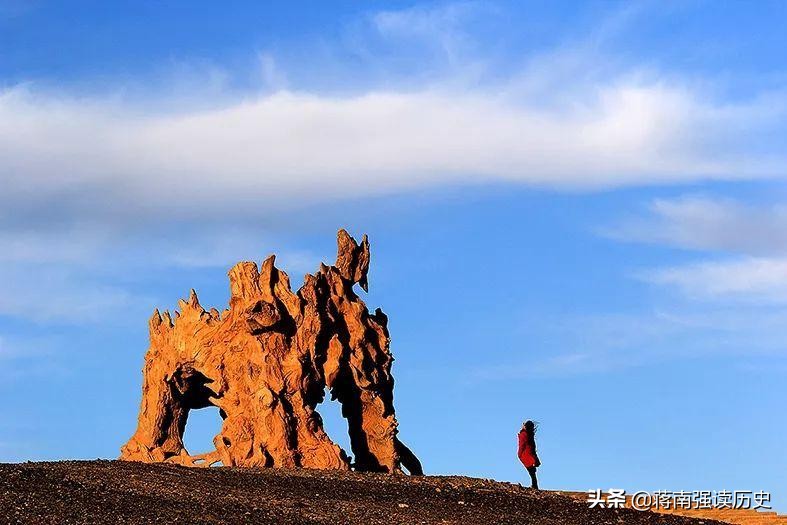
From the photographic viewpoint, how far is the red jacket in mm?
27172

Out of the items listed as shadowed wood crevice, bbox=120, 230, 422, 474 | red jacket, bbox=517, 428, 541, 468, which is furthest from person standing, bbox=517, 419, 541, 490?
shadowed wood crevice, bbox=120, 230, 422, 474

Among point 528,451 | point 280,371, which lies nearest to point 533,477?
point 528,451

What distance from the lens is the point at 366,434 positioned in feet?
105

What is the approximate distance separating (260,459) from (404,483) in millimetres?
5633

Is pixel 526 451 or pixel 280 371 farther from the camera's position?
pixel 280 371

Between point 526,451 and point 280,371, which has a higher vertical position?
point 280,371

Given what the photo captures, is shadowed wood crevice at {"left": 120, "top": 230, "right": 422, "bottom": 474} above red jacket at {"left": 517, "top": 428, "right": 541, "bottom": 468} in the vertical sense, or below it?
above

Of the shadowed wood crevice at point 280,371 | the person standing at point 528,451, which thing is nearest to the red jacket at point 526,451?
the person standing at point 528,451

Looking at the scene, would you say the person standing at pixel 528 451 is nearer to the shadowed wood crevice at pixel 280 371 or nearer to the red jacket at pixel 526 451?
the red jacket at pixel 526 451

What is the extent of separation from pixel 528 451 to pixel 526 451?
0.05 meters

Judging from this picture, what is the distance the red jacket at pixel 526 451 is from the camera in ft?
89.1

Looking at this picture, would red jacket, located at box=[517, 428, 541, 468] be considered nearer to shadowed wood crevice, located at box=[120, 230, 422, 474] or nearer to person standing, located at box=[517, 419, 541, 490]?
person standing, located at box=[517, 419, 541, 490]

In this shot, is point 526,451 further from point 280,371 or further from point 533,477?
point 280,371

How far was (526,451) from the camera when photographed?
89.2 ft
